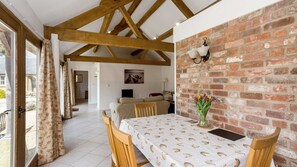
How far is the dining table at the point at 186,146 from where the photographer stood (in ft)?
3.19

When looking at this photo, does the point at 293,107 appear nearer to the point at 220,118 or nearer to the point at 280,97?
the point at 280,97

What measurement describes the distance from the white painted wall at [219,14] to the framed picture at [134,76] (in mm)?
5504

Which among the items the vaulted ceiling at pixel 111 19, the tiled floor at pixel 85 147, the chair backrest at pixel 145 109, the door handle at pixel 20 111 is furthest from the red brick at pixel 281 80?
the vaulted ceiling at pixel 111 19

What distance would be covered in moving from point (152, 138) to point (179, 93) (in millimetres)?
1269

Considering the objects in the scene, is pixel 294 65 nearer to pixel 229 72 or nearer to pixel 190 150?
pixel 229 72

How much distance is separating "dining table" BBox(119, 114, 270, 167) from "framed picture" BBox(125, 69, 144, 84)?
6059 millimetres

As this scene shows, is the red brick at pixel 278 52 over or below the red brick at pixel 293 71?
over

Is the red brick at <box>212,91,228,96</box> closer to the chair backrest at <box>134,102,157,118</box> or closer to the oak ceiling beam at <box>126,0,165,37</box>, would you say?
the chair backrest at <box>134,102,157,118</box>

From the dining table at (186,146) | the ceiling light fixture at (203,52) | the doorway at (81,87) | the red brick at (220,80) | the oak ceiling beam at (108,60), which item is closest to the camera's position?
the dining table at (186,146)

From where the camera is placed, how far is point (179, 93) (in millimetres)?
2477

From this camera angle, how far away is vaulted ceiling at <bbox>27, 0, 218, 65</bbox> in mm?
2711

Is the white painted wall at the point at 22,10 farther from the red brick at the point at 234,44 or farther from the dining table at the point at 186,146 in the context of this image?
the red brick at the point at 234,44

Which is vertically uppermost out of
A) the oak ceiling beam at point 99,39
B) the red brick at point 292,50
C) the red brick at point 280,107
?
the oak ceiling beam at point 99,39

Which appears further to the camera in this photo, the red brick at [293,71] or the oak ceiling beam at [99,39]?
the oak ceiling beam at [99,39]
